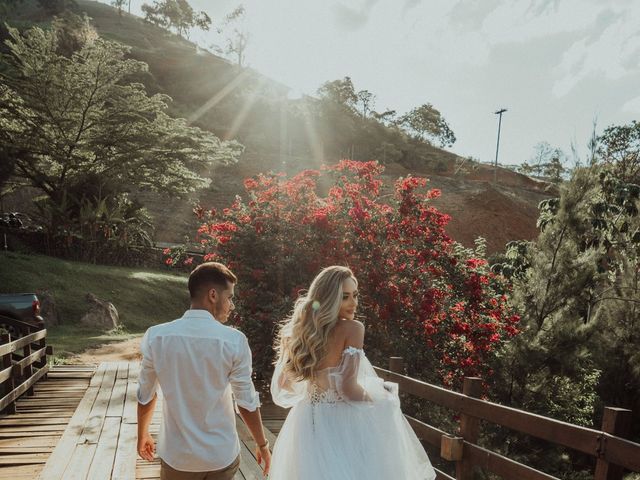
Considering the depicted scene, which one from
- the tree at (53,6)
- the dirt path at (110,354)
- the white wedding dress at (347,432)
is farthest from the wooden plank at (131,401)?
the tree at (53,6)

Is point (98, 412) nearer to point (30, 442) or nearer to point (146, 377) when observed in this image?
Result: point (30, 442)

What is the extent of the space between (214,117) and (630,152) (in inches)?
1639

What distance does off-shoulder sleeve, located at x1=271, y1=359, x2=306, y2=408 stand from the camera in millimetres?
3520

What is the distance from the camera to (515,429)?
3.82 m

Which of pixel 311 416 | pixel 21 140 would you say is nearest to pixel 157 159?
pixel 21 140

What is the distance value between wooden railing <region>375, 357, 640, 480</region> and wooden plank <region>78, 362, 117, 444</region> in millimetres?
3136

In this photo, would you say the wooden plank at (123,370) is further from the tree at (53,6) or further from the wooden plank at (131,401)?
the tree at (53,6)

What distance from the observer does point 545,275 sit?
946 cm

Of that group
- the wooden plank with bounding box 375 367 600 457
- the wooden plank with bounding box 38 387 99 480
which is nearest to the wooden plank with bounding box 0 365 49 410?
the wooden plank with bounding box 38 387 99 480

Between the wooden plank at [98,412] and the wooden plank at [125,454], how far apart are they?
0.27 metres

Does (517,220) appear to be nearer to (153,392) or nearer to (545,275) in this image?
(545,275)

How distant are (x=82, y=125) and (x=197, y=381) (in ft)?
76.7

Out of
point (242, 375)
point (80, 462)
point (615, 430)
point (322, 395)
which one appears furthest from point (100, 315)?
point (615, 430)

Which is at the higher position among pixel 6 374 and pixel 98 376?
pixel 6 374
